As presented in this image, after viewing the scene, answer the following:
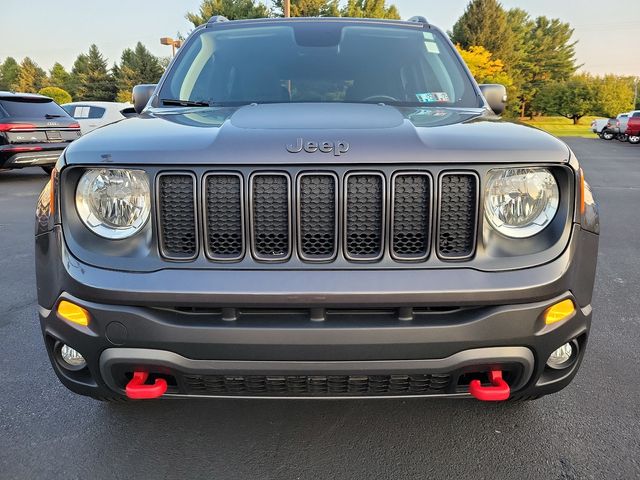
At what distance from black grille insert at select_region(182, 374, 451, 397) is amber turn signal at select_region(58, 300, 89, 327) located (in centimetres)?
39

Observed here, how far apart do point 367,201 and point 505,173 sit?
49 cm

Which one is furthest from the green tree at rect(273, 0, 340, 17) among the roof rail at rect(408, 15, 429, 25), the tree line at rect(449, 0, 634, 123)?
the roof rail at rect(408, 15, 429, 25)

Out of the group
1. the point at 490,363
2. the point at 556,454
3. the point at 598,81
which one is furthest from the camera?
the point at 598,81

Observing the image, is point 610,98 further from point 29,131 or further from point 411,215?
point 411,215

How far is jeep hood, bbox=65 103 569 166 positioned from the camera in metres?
1.79

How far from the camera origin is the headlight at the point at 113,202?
1.88 m

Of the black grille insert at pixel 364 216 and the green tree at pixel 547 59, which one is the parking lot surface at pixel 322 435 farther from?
the green tree at pixel 547 59

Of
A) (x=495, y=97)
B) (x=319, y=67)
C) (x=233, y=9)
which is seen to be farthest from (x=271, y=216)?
(x=233, y=9)

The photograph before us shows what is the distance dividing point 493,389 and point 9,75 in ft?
380

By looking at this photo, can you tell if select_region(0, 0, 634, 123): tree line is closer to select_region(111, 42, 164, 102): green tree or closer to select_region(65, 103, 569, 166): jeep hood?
select_region(111, 42, 164, 102): green tree

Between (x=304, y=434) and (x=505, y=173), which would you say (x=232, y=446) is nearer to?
(x=304, y=434)

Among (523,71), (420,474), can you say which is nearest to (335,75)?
(420,474)

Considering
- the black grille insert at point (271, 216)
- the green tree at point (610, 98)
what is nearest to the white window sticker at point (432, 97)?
the black grille insert at point (271, 216)

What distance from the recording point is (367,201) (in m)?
1.83
